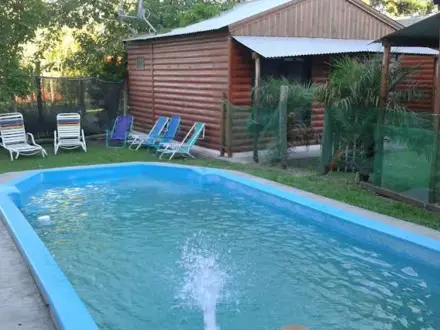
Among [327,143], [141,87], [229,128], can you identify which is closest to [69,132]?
[141,87]

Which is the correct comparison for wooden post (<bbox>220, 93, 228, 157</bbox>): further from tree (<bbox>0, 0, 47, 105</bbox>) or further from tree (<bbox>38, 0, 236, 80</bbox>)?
tree (<bbox>38, 0, 236, 80</bbox>)

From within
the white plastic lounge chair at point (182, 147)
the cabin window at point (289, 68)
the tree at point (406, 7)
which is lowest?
the white plastic lounge chair at point (182, 147)

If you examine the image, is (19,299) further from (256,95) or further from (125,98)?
(125,98)

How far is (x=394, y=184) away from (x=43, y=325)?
571cm

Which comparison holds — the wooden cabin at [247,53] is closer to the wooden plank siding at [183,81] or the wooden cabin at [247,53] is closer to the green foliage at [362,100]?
the wooden plank siding at [183,81]

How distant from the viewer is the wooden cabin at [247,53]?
11234 mm

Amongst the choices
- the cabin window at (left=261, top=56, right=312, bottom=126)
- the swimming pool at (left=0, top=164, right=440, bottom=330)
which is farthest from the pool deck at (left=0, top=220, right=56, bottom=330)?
the cabin window at (left=261, top=56, right=312, bottom=126)

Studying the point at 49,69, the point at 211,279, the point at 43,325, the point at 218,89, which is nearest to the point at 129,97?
the point at 49,69

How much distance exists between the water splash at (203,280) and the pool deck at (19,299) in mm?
1333

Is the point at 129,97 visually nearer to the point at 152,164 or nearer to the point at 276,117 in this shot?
the point at 152,164

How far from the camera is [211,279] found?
527cm

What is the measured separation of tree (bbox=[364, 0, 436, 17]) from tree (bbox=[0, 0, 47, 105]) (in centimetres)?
2603

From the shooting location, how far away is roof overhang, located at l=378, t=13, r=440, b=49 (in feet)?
24.4

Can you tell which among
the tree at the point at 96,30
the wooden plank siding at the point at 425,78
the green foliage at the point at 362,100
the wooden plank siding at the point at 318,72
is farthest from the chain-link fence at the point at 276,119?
the tree at the point at 96,30
